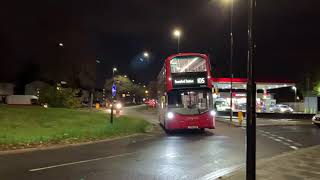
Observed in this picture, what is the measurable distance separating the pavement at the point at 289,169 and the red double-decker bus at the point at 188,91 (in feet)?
35.4

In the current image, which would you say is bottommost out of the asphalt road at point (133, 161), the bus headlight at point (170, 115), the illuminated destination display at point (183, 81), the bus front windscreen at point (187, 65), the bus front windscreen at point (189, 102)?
the asphalt road at point (133, 161)

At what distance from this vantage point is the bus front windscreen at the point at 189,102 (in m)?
24.6

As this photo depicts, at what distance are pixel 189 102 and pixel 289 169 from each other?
13.9 m

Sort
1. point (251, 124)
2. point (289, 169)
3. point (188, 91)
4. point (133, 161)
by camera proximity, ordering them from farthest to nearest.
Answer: point (188, 91) → point (133, 161) → point (289, 169) → point (251, 124)

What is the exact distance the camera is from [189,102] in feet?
81.6

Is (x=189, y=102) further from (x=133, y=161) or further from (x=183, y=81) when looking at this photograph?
(x=133, y=161)

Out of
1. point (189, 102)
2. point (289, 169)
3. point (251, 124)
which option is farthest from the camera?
point (189, 102)

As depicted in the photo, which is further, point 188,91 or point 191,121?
point 191,121

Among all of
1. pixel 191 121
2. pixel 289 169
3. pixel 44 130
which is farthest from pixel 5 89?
pixel 289 169

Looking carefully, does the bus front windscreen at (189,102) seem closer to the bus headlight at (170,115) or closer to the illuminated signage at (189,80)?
the bus headlight at (170,115)

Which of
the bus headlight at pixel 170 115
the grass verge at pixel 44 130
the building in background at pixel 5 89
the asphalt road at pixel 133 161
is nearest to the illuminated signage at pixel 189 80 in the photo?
the bus headlight at pixel 170 115

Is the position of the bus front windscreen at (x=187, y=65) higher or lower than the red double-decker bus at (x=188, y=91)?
higher

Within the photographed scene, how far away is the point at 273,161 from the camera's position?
12.7m

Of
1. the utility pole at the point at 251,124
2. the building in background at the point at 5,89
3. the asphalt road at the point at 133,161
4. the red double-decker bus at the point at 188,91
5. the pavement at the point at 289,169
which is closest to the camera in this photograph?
the utility pole at the point at 251,124
